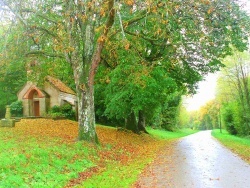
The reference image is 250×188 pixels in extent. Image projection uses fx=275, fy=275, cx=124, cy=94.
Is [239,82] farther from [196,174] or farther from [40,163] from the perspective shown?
[40,163]

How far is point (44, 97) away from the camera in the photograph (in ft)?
105

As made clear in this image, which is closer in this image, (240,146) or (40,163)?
(40,163)

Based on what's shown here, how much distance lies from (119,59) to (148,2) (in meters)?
9.21

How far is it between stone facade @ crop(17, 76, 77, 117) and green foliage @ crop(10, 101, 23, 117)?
47cm

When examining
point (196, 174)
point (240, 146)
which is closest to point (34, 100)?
point (240, 146)

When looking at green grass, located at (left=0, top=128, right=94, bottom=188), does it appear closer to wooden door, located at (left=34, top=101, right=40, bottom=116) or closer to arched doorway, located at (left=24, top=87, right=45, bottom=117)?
arched doorway, located at (left=24, top=87, right=45, bottom=117)

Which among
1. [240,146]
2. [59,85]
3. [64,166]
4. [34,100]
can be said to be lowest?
[240,146]

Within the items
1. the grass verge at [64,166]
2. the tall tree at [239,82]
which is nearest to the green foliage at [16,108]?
the grass verge at [64,166]

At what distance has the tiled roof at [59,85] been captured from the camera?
32.0 m

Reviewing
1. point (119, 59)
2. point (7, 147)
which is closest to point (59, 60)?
point (119, 59)

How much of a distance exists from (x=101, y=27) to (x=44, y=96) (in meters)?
23.2

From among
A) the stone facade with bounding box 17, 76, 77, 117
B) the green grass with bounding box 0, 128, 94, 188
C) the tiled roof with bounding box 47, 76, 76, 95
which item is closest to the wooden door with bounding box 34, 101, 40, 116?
the stone facade with bounding box 17, 76, 77, 117

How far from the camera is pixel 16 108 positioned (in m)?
33.3

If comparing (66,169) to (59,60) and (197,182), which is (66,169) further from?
(59,60)
